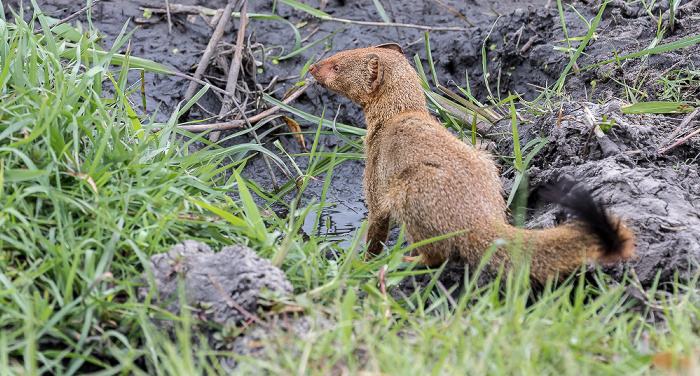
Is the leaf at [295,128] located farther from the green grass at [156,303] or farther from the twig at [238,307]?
the twig at [238,307]

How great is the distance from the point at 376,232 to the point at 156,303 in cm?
130

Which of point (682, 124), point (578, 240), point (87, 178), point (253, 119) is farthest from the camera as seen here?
point (253, 119)

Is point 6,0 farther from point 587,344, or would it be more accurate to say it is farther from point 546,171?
point 587,344

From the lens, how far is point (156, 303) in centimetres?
209

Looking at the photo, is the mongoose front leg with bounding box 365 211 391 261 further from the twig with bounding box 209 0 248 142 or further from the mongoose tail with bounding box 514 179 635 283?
the twig with bounding box 209 0 248 142

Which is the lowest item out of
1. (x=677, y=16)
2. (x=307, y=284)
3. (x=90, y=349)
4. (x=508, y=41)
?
(x=90, y=349)

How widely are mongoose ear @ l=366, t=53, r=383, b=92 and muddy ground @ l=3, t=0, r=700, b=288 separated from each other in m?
0.81

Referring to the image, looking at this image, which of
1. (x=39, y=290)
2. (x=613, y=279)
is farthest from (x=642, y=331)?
(x=39, y=290)

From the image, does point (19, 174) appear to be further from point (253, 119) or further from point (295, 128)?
point (295, 128)

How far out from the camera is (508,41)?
15.3ft

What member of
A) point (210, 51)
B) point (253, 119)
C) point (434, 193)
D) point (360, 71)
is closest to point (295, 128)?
point (253, 119)

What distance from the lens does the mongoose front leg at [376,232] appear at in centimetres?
303

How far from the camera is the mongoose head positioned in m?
3.38

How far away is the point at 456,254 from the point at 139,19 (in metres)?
3.44
